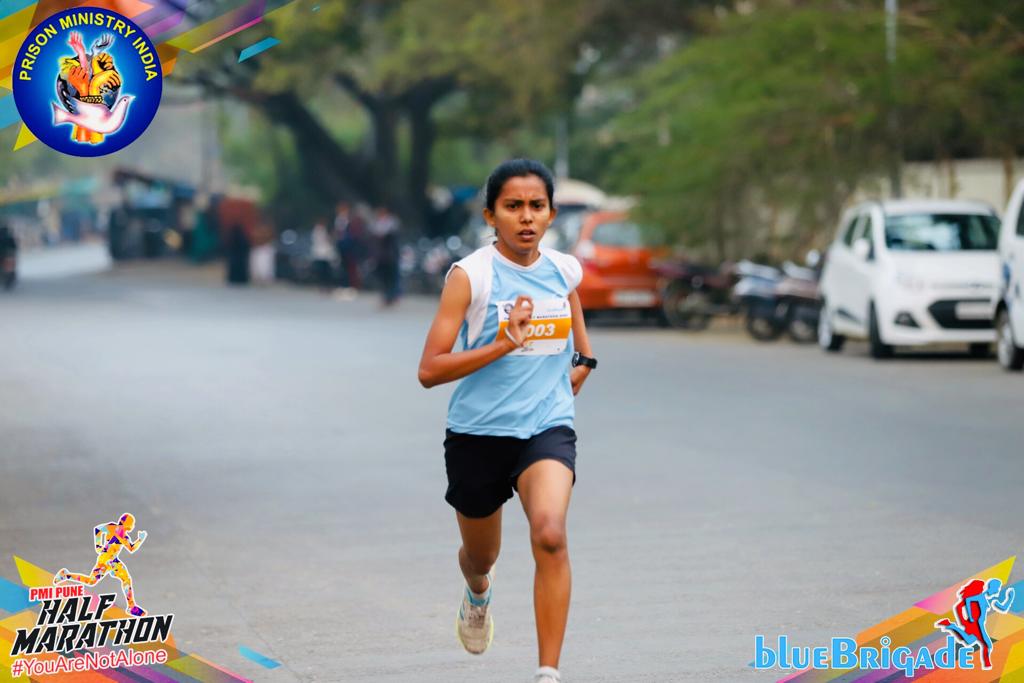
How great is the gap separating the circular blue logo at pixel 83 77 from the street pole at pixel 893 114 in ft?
58.6

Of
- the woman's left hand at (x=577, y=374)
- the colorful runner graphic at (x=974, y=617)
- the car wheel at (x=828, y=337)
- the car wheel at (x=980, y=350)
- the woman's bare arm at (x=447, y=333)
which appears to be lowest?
the car wheel at (x=980, y=350)

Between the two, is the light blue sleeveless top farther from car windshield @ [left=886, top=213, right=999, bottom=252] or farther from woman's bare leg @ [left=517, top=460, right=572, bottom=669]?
car windshield @ [left=886, top=213, right=999, bottom=252]

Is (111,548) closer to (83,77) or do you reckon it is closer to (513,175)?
(83,77)

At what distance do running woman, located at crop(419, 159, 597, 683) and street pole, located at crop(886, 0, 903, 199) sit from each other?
18.2 m

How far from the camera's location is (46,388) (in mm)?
17203

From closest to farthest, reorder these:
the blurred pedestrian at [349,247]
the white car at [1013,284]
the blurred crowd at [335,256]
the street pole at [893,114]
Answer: the white car at [1013,284] < the street pole at [893,114] < the blurred crowd at [335,256] < the blurred pedestrian at [349,247]

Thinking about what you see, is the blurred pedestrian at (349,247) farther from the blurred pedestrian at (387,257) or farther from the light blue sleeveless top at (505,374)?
the light blue sleeveless top at (505,374)

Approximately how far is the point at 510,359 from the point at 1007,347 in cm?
1266

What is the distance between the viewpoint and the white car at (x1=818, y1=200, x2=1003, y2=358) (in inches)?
745

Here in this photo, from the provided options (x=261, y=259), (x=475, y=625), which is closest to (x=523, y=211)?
(x=475, y=625)

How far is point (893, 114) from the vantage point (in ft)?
79.1

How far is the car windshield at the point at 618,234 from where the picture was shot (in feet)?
86.5

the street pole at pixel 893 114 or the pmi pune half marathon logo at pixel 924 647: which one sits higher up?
the street pole at pixel 893 114

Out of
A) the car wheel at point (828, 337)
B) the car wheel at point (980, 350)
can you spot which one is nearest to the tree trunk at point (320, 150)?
the car wheel at point (828, 337)
